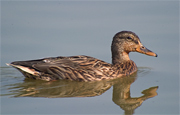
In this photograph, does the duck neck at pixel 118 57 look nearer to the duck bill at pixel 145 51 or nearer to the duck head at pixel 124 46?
the duck head at pixel 124 46

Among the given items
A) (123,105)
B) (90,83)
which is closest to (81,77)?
(90,83)

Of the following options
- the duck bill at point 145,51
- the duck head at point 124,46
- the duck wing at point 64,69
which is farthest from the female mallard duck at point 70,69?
the duck bill at point 145,51

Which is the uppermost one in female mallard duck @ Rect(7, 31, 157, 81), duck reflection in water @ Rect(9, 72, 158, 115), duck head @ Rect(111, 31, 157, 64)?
duck head @ Rect(111, 31, 157, 64)

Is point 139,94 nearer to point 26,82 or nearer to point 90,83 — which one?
point 90,83

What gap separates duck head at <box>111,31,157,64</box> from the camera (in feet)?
40.2

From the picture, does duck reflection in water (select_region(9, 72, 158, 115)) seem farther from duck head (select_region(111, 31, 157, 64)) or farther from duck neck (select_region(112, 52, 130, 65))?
duck head (select_region(111, 31, 157, 64))

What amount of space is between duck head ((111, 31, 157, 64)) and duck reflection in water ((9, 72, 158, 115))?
837 millimetres

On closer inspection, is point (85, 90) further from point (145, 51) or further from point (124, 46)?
point (145, 51)

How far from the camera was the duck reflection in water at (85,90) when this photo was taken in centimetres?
1005

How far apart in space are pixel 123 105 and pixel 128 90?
42.1 inches

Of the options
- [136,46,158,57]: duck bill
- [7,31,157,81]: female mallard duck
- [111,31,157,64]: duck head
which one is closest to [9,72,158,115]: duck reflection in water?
[7,31,157,81]: female mallard duck

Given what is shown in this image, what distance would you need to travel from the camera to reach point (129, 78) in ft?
39.2

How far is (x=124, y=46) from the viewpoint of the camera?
12.3m

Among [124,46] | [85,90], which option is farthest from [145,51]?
[85,90]
